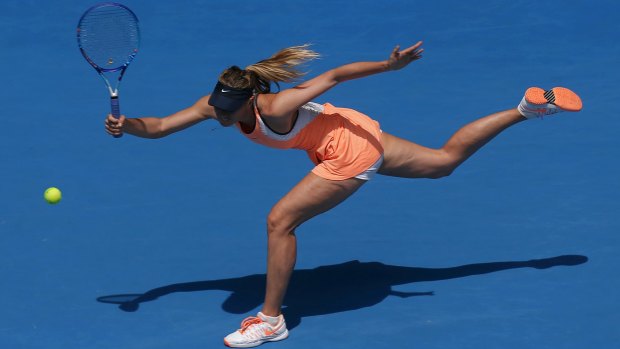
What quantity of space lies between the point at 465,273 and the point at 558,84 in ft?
11.5

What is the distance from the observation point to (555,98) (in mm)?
7363

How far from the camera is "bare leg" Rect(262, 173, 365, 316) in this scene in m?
6.53

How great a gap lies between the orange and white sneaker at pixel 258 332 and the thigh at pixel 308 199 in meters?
0.54

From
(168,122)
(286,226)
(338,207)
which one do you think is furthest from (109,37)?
(338,207)

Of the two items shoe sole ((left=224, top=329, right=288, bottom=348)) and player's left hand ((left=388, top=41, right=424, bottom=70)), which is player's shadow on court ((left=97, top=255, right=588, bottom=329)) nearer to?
shoe sole ((left=224, top=329, right=288, bottom=348))

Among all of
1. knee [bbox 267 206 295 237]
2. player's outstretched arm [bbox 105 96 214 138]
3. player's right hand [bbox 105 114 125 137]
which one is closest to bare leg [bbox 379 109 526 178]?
knee [bbox 267 206 295 237]

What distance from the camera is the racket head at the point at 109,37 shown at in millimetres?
6875

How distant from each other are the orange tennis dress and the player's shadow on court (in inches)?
34.8

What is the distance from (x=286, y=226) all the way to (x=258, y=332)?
2.01ft

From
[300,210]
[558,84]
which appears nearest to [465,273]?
[300,210]

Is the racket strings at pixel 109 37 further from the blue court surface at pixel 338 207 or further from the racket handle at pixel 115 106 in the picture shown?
the blue court surface at pixel 338 207

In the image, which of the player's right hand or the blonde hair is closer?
the player's right hand

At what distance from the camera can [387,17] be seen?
11961 millimetres

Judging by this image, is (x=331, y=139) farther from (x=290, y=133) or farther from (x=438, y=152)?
(x=438, y=152)
